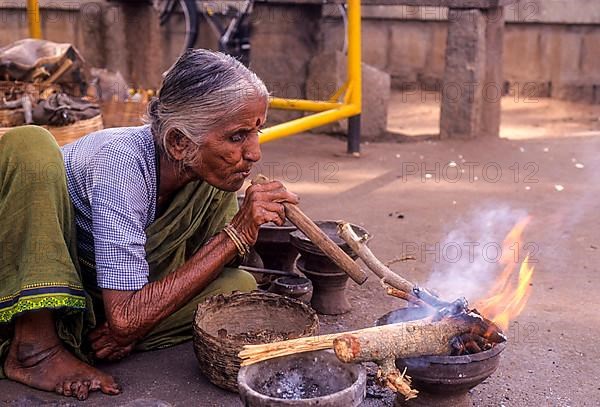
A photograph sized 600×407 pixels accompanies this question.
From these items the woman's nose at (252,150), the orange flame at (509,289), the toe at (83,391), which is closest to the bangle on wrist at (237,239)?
the woman's nose at (252,150)

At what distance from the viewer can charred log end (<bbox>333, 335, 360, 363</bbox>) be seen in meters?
2.12

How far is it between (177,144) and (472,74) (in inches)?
197

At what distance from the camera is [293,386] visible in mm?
2322

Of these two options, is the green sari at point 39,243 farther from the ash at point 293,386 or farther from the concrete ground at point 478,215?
the ash at point 293,386

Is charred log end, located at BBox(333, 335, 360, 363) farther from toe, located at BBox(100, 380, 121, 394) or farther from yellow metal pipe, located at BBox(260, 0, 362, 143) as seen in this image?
yellow metal pipe, located at BBox(260, 0, 362, 143)

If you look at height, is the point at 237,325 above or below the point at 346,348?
below

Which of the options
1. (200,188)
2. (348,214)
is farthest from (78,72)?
(200,188)

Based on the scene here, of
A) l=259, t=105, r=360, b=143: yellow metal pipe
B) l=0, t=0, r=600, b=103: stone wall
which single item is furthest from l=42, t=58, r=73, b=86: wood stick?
l=0, t=0, r=600, b=103: stone wall

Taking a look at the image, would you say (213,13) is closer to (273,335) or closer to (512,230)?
(512,230)

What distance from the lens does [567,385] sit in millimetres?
2846

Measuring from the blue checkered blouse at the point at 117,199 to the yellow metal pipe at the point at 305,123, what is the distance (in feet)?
7.21

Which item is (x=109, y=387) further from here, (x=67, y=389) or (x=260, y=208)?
(x=260, y=208)

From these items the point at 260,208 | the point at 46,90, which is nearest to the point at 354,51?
the point at 46,90

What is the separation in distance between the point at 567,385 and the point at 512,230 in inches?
76.5
